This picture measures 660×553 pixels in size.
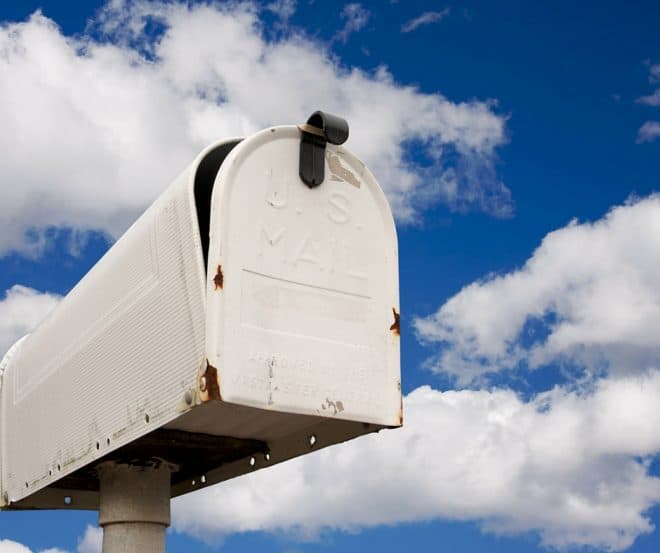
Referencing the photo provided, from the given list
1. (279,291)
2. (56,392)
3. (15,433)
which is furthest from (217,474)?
(279,291)

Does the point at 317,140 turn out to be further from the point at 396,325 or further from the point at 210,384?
the point at 210,384

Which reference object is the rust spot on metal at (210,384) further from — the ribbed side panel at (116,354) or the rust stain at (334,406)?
the rust stain at (334,406)

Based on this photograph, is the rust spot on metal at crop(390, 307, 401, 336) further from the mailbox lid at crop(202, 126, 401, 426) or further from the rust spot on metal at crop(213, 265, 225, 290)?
the rust spot on metal at crop(213, 265, 225, 290)

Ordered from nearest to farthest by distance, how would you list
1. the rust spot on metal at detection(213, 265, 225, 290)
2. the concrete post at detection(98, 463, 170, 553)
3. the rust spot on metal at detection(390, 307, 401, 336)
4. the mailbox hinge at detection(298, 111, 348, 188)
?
1. the rust spot on metal at detection(213, 265, 225, 290)
2. the mailbox hinge at detection(298, 111, 348, 188)
3. the rust spot on metal at detection(390, 307, 401, 336)
4. the concrete post at detection(98, 463, 170, 553)

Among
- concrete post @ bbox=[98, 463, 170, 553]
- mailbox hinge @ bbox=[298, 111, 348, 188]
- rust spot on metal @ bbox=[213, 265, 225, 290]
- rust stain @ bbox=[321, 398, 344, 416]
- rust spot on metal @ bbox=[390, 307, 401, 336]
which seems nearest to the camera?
rust spot on metal @ bbox=[213, 265, 225, 290]

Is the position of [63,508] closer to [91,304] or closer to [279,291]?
[91,304]

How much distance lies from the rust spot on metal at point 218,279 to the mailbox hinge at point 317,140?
612mm

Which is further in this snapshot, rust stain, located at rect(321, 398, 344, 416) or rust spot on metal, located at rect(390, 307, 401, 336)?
rust spot on metal, located at rect(390, 307, 401, 336)

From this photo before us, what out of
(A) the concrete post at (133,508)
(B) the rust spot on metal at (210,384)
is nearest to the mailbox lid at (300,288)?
(B) the rust spot on metal at (210,384)

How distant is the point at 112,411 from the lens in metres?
4.43

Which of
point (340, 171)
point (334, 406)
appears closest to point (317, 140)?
point (340, 171)

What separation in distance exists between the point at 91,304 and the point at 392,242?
1661 millimetres

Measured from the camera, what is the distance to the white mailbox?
147 inches

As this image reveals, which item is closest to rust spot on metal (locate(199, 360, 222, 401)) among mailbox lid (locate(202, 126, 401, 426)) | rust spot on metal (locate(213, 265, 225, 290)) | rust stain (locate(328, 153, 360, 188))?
mailbox lid (locate(202, 126, 401, 426))
